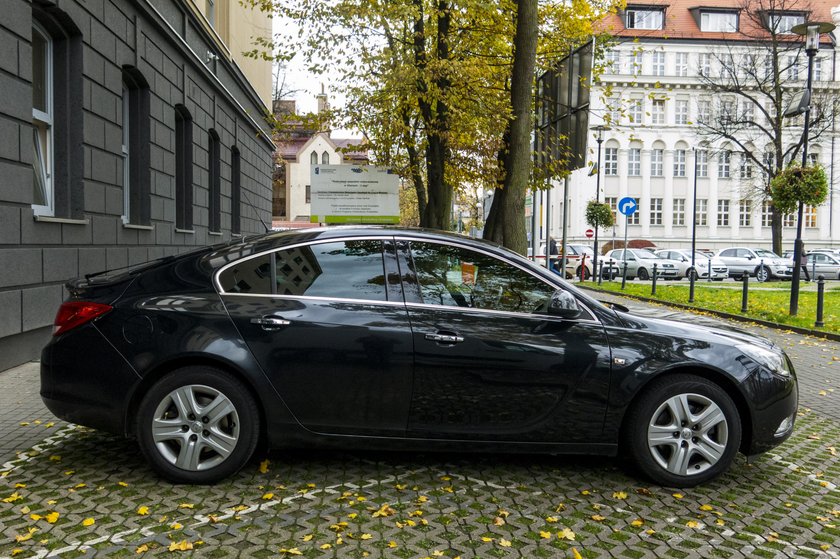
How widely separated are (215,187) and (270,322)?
53.1 ft

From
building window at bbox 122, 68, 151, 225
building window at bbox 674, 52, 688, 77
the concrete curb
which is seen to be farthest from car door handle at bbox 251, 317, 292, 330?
building window at bbox 674, 52, 688, 77

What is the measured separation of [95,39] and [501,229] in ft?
21.7

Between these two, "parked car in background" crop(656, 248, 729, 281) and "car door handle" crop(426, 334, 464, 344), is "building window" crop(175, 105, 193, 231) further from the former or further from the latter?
"parked car in background" crop(656, 248, 729, 281)

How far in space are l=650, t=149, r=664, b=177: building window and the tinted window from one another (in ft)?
212

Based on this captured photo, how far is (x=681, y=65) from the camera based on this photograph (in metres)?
64.9

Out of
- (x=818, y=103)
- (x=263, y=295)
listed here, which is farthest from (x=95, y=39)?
(x=818, y=103)

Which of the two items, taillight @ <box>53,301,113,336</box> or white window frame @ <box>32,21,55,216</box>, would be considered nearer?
taillight @ <box>53,301,113,336</box>

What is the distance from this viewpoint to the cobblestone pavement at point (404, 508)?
142 inches

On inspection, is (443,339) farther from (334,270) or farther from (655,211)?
(655,211)

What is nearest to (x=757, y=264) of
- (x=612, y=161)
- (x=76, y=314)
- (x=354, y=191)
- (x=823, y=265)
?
(x=823, y=265)

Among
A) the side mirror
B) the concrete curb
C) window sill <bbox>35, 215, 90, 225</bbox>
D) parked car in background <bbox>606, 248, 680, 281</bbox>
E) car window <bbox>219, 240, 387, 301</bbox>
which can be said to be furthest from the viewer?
parked car in background <bbox>606, 248, 680, 281</bbox>

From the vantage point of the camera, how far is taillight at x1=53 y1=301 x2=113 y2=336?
4488 millimetres

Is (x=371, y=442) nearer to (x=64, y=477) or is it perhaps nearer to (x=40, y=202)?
(x=64, y=477)

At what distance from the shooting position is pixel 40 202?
9.21 metres
